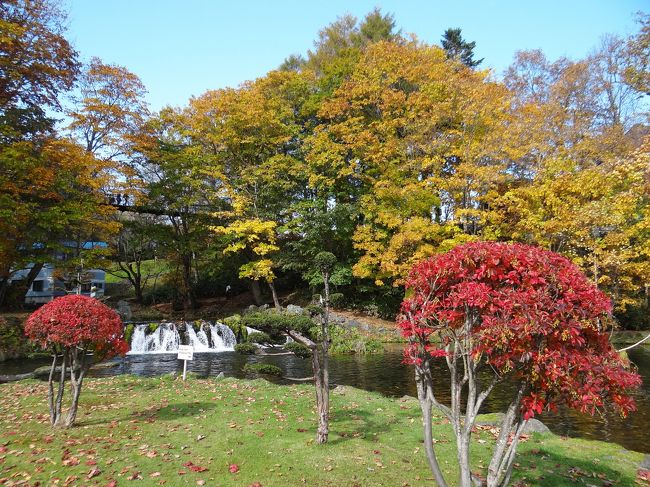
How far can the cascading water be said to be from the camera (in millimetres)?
22047

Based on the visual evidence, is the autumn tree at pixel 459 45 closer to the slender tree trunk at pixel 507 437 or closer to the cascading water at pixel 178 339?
the cascading water at pixel 178 339

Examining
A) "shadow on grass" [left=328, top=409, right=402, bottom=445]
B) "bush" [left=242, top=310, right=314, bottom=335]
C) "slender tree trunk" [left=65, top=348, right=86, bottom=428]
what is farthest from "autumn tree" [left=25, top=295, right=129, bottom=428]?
"shadow on grass" [left=328, top=409, right=402, bottom=445]

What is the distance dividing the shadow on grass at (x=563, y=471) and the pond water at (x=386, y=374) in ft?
7.74

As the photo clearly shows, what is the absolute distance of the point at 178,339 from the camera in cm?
2258

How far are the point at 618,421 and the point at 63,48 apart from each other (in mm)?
26177

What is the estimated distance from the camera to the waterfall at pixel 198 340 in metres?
22.3

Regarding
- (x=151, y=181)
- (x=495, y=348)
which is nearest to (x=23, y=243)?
(x=151, y=181)

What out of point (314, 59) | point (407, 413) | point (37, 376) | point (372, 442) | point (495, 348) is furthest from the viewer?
point (314, 59)

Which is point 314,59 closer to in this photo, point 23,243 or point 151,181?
point 151,181

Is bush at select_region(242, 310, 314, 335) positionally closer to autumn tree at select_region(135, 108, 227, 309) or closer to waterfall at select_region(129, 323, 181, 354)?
waterfall at select_region(129, 323, 181, 354)

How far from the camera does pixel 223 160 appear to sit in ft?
96.5

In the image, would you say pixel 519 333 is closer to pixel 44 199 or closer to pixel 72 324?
pixel 72 324

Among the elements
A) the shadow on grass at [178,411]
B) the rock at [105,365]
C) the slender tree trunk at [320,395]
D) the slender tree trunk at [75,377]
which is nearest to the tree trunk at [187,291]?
the rock at [105,365]

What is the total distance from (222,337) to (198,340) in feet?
4.27
